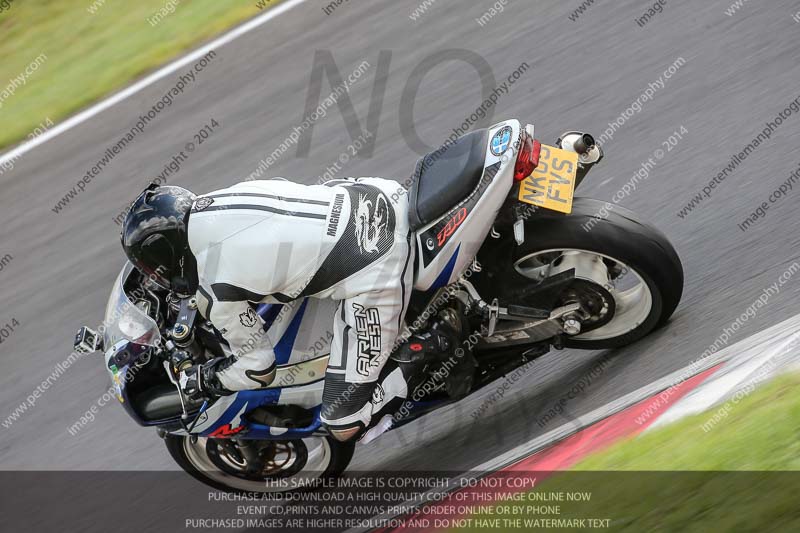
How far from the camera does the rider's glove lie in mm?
4223

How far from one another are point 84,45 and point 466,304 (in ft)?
21.1

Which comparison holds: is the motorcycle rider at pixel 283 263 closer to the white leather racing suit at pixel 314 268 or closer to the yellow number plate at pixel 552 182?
the white leather racing suit at pixel 314 268

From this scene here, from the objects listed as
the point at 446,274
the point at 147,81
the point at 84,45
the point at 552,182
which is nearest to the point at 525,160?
the point at 552,182

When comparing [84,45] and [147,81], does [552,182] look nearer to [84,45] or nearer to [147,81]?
[147,81]

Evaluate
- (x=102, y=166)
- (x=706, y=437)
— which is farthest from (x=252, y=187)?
(x=102, y=166)

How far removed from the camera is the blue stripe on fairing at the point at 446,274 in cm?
424

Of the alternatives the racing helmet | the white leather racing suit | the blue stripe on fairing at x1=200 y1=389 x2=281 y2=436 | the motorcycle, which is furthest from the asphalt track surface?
the racing helmet

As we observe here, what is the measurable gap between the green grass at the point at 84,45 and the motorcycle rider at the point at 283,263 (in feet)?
16.4

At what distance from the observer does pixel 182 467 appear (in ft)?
16.6

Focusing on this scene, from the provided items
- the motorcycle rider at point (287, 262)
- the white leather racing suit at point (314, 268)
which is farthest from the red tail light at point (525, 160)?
the white leather racing suit at point (314, 268)

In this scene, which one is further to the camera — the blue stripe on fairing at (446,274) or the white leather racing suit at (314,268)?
the blue stripe on fairing at (446,274)

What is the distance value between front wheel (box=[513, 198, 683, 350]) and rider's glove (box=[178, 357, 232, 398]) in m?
1.54

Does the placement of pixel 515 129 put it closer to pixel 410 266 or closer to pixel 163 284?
pixel 410 266

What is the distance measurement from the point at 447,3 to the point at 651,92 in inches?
91.3
